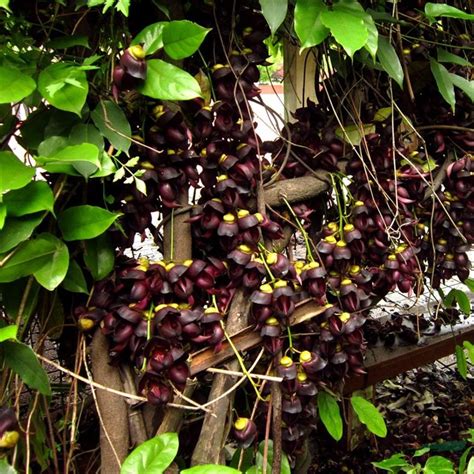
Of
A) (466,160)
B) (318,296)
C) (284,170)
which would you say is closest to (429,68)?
(466,160)

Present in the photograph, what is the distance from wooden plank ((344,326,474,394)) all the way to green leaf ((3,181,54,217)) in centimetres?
104

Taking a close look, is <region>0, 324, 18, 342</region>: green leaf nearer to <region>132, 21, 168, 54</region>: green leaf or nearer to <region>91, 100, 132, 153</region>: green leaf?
<region>91, 100, 132, 153</region>: green leaf

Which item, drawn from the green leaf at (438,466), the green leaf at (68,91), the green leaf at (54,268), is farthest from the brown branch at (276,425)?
the green leaf at (68,91)

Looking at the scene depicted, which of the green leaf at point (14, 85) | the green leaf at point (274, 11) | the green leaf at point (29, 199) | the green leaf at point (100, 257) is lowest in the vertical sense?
the green leaf at point (100, 257)

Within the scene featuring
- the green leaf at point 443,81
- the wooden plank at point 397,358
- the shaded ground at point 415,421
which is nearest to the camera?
the green leaf at point 443,81

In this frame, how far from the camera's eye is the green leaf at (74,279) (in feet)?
2.39

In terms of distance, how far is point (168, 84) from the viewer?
0.66 meters

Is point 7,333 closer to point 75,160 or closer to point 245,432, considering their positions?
point 75,160

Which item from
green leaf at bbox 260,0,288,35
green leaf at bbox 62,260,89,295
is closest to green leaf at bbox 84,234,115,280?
green leaf at bbox 62,260,89,295

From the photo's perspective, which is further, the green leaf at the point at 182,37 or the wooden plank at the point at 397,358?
the wooden plank at the point at 397,358


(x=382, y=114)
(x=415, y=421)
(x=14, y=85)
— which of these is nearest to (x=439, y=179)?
(x=382, y=114)

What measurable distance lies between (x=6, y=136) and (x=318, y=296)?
500 millimetres

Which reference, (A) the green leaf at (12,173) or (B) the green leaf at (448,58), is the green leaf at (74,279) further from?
(B) the green leaf at (448,58)

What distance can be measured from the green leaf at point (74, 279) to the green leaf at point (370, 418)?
56 centimetres
